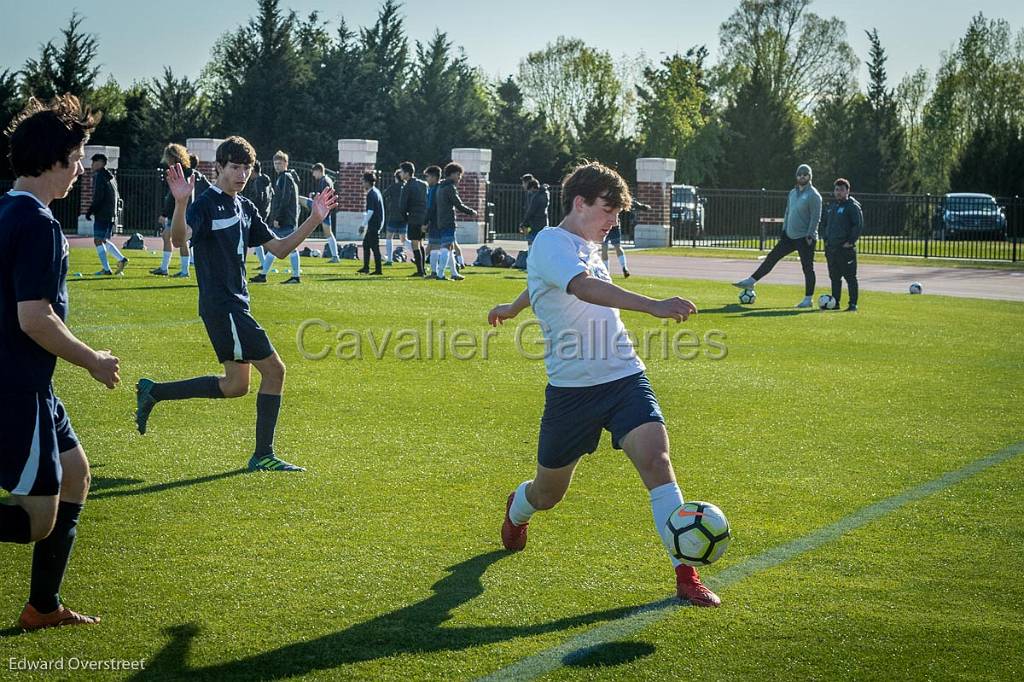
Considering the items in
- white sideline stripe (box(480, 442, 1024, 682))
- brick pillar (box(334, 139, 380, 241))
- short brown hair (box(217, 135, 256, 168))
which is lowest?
white sideline stripe (box(480, 442, 1024, 682))

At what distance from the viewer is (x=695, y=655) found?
14.2ft

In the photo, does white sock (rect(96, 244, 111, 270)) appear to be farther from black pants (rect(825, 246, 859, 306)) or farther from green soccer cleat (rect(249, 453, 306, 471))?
green soccer cleat (rect(249, 453, 306, 471))

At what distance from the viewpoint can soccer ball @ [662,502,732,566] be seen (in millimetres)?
4641

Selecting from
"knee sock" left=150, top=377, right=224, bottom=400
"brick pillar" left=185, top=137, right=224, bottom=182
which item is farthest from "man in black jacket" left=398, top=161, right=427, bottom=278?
"knee sock" left=150, top=377, right=224, bottom=400

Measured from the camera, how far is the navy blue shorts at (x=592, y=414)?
5.00 meters

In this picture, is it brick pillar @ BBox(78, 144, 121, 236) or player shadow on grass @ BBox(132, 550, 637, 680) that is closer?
player shadow on grass @ BBox(132, 550, 637, 680)

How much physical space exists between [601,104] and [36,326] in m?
61.1

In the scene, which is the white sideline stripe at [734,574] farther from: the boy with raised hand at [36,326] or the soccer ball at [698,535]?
the boy with raised hand at [36,326]

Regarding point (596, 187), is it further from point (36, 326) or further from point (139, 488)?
point (139, 488)

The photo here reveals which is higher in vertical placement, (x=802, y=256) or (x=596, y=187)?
(x=596, y=187)

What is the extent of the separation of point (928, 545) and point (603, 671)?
2429mm

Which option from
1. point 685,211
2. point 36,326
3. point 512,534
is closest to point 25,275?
point 36,326

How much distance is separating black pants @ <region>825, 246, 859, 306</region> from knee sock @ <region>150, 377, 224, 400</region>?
499 inches

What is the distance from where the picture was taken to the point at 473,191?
126 feet
